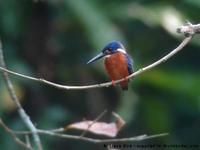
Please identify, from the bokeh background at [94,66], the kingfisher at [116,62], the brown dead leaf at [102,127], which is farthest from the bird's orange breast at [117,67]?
the bokeh background at [94,66]

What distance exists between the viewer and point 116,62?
2619 mm

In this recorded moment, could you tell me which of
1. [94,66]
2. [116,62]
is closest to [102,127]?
[116,62]

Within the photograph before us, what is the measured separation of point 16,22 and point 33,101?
0.74m

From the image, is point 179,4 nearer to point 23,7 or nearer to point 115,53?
point 23,7

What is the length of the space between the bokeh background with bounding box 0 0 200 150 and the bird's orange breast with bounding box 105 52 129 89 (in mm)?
2765

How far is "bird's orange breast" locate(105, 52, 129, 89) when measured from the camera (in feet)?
8.49

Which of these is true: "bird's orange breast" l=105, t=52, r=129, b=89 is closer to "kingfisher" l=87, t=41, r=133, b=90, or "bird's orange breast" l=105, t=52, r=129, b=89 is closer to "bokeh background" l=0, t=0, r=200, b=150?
"kingfisher" l=87, t=41, r=133, b=90

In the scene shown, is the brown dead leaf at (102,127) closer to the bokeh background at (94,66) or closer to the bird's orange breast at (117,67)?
the bird's orange breast at (117,67)

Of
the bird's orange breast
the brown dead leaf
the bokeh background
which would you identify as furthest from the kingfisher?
the bokeh background

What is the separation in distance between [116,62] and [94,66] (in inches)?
126

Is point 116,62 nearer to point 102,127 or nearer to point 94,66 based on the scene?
point 102,127

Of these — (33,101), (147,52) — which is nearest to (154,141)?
(147,52)

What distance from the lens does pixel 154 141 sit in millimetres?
6051

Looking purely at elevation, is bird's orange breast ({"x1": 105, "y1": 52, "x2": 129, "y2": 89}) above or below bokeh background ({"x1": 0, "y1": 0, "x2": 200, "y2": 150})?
below
